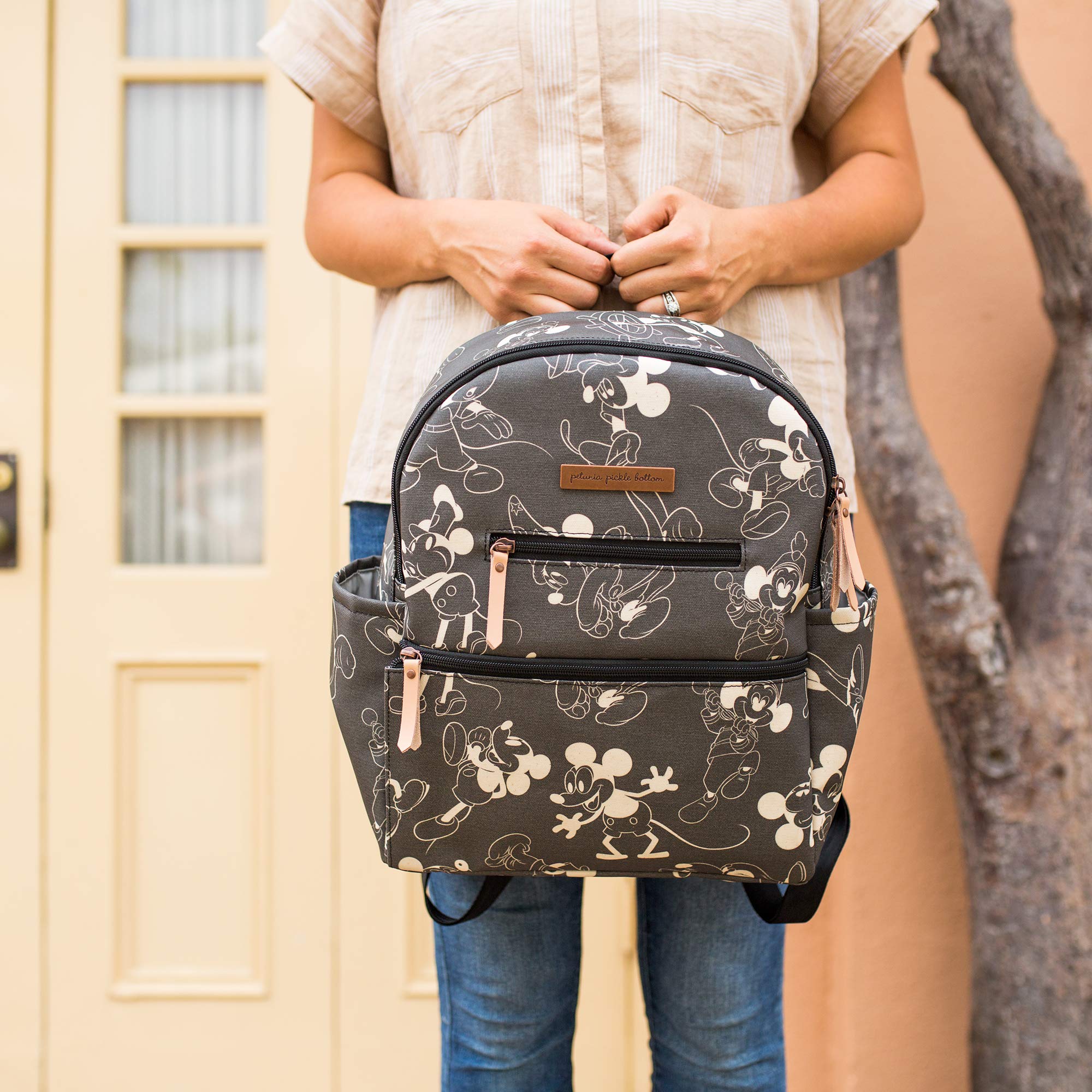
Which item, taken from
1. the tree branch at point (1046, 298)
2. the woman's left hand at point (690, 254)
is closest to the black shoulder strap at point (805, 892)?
the woman's left hand at point (690, 254)

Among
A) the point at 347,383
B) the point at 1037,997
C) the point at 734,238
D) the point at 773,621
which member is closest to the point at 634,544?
the point at 773,621

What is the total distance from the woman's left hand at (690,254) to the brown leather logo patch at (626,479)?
13cm

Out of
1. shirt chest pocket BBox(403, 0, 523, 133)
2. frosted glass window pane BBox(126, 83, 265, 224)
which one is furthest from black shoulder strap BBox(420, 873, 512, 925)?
frosted glass window pane BBox(126, 83, 265, 224)

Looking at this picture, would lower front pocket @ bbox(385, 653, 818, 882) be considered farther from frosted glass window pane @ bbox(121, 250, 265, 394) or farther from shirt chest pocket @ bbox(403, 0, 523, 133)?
frosted glass window pane @ bbox(121, 250, 265, 394)

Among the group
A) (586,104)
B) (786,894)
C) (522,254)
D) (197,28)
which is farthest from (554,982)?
(197,28)

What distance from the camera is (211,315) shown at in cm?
146

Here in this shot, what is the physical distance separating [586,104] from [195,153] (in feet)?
3.49

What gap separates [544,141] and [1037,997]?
41.5 inches

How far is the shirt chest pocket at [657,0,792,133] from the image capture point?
629mm

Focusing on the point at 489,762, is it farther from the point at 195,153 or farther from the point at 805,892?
the point at 195,153

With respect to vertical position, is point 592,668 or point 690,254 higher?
point 690,254

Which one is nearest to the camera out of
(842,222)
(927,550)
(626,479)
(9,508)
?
(626,479)

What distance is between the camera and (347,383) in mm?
1424

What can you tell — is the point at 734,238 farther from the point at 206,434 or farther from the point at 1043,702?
the point at 206,434
